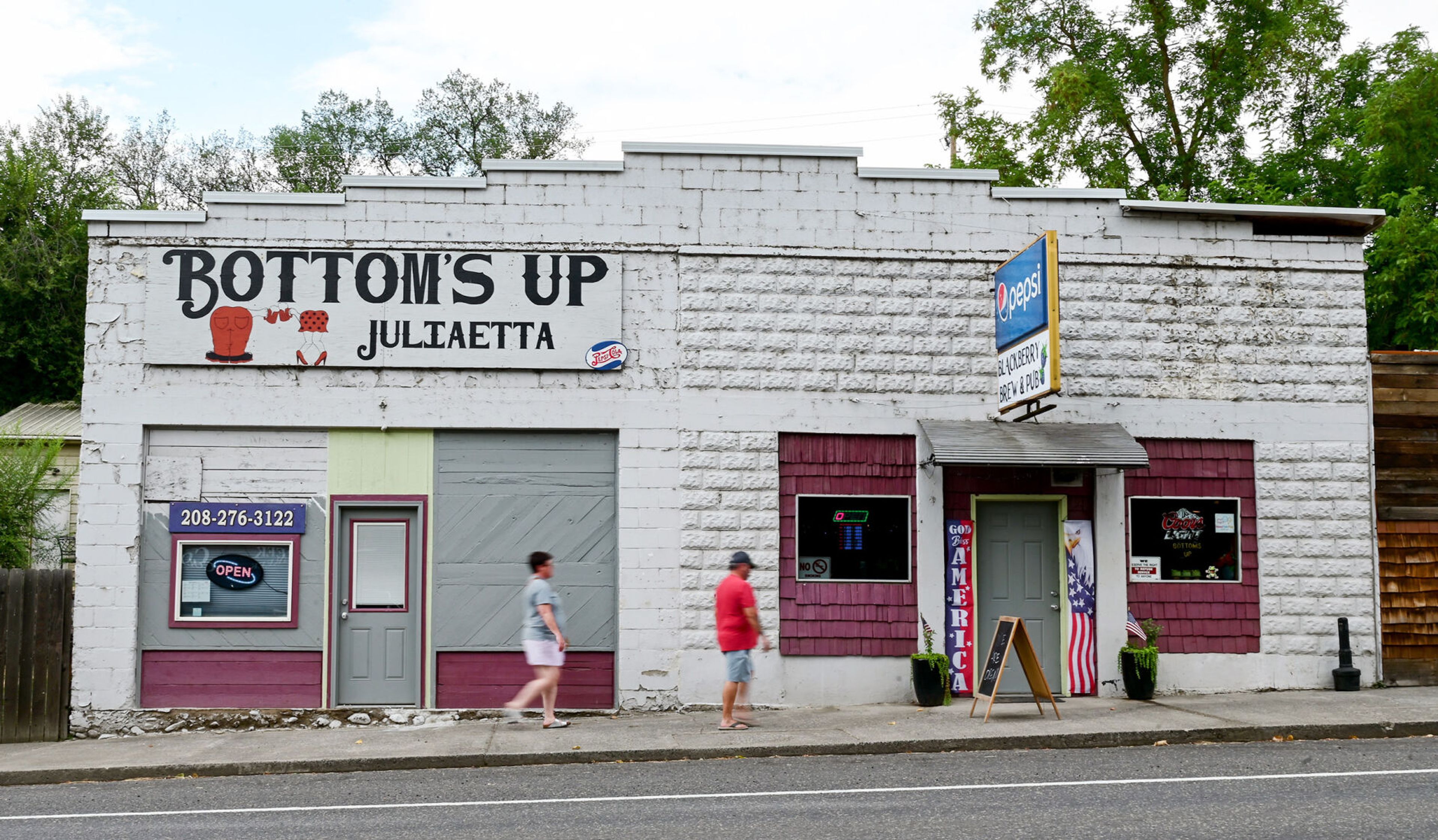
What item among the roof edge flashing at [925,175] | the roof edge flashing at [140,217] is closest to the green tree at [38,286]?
the roof edge flashing at [140,217]

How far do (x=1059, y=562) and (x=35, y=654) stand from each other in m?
10.5

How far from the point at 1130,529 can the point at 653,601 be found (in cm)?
523

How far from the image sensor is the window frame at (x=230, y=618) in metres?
12.0

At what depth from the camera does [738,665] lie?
35.1 ft

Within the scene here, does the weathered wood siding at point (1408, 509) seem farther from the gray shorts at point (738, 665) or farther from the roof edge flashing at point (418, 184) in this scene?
the roof edge flashing at point (418, 184)

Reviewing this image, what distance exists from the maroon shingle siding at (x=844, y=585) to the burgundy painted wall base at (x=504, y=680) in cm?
194

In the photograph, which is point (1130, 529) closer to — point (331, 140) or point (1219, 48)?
point (1219, 48)

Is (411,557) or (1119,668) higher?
(411,557)

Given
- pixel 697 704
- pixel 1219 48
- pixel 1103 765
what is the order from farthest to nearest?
pixel 1219 48 < pixel 697 704 < pixel 1103 765

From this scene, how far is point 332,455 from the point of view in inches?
480

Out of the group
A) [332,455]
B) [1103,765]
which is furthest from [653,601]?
[1103,765]

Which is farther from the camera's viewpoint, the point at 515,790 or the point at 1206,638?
the point at 1206,638

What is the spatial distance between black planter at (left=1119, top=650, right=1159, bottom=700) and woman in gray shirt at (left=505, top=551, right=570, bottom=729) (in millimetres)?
5881

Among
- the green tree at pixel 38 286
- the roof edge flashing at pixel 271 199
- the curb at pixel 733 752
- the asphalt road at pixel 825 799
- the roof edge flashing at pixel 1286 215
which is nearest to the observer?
the asphalt road at pixel 825 799
